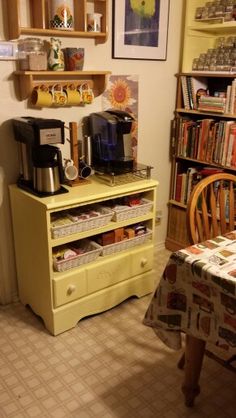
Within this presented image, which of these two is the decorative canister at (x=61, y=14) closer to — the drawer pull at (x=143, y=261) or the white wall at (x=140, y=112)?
the white wall at (x=140, y=112)

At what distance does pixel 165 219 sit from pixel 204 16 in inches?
56.4

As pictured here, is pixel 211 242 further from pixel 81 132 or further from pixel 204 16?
pixel 204 16

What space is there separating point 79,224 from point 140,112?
1007 mm

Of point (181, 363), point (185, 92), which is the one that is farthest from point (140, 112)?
point (181, 363)

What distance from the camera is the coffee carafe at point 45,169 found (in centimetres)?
190

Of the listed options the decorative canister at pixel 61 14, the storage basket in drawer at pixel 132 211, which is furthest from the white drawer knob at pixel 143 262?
the decorative canister at pixel 61 14

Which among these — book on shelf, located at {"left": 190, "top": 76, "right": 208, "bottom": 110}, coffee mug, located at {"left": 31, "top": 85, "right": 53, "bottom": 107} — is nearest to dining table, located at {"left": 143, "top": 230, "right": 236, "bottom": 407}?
coffee mug, located at {"left": 31, "top": 85, "right": 53, "bottom": 107}

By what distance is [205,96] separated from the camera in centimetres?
250

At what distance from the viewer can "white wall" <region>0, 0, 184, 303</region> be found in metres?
2.02

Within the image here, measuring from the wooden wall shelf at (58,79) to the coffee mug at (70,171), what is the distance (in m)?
0.41

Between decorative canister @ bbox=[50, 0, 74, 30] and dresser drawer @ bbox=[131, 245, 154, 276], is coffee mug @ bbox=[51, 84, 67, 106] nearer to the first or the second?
decorative canister @ bbox=[50, 0, 74, 30]

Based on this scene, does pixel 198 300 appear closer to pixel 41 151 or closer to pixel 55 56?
pixel 41 151

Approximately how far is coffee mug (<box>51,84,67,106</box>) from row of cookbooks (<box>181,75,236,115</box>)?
950 millimetres

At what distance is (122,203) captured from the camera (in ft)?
7.25
